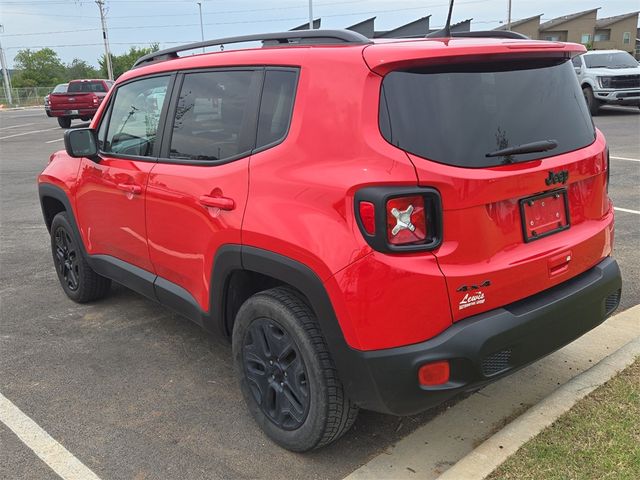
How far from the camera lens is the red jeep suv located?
2232 mm

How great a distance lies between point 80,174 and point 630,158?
30.8ft

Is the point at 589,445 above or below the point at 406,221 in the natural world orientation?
below

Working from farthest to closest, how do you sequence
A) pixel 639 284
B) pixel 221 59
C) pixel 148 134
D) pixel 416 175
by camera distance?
pixel 639 284 < pixel 148 134 < pixel 221 59 < pixel 416 175

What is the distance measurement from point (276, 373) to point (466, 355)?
0.96 metres

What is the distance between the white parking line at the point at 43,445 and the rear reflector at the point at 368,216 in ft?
5.54

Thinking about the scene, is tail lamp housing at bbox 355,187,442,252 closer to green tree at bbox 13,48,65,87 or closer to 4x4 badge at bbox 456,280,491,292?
4x4 badge at bbox 456,280,491,292

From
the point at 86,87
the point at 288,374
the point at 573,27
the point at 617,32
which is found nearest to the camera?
the point at 288,374

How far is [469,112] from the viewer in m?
2.34

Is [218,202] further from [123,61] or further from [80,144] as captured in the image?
[123,61]

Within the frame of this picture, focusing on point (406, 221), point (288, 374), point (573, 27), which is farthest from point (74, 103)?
point (573, 27)

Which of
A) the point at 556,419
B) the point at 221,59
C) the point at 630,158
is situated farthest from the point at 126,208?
the point at 630,158

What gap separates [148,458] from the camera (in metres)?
2.79

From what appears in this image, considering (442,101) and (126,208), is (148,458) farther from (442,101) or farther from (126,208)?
(442,101)

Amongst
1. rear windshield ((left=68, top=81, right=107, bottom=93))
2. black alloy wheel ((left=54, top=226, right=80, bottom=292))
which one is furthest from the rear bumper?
rear windshield ((left=68, top=81, right=107, bottom=93))
